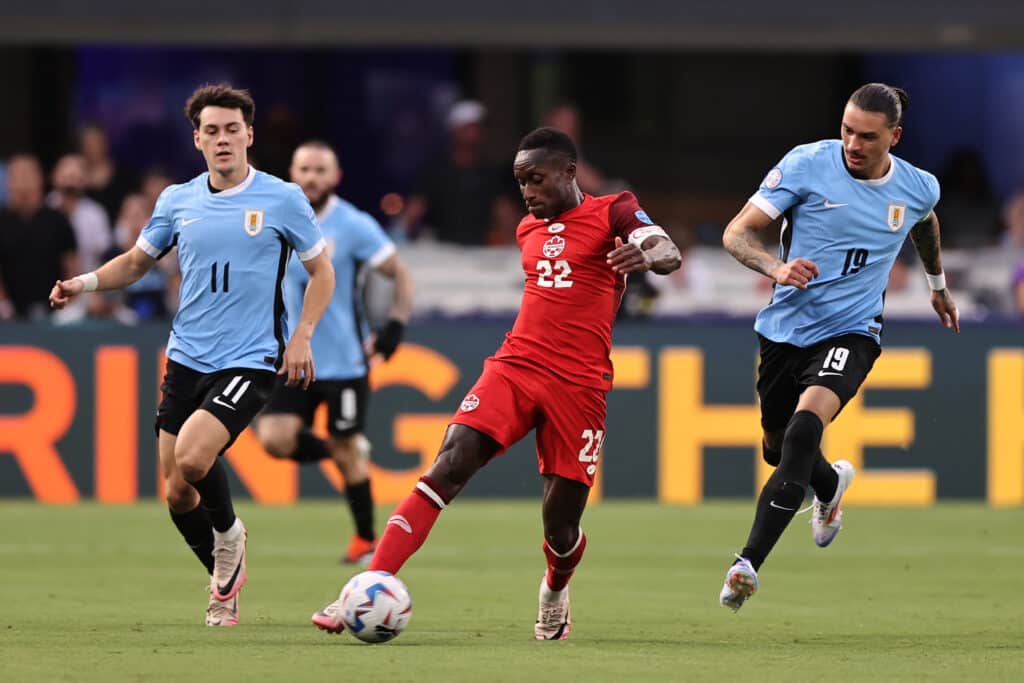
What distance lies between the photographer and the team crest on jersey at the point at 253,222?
29.9ft

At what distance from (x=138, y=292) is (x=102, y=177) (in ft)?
6.58

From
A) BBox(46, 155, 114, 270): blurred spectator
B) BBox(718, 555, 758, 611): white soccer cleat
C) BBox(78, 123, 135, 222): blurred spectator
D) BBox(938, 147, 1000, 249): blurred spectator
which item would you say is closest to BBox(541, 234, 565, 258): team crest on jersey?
BBox(718, 555, 758, 611): white soccer cleat

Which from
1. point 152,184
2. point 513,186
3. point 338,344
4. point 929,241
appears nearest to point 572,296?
point 929,241

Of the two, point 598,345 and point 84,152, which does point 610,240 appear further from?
point 84,152

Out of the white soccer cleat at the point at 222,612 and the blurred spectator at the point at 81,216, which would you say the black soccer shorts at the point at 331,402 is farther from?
the blurred spectator at the point at 81,216

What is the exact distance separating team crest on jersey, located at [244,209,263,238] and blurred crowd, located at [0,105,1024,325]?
7.09 m

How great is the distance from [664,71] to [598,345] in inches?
530

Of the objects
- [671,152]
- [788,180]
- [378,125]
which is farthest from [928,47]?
[788,180]

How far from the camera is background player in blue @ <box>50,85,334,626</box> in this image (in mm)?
9008

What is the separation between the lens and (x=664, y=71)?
2142cm

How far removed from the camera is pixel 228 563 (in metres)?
9.02

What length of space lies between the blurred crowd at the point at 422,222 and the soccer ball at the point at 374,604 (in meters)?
8.76

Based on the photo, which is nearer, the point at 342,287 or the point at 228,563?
the point at 228,563

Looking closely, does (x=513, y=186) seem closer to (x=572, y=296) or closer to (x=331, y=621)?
(x=572, y=296)
